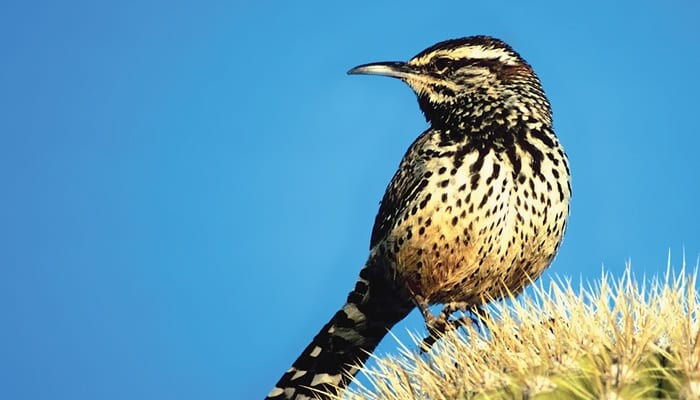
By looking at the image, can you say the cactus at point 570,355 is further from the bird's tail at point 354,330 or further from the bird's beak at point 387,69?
the bird's beak at point 387,69

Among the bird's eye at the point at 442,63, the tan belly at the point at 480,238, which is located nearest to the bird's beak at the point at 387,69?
the bird's eye at the point at 442,63

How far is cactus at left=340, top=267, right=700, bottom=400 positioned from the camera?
1.88 meters

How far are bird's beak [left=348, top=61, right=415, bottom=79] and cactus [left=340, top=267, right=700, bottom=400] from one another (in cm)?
196

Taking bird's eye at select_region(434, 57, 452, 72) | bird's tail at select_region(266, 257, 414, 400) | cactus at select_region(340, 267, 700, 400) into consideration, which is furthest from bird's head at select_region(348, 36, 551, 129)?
cactus at select_region(340, 267, 700, 400)

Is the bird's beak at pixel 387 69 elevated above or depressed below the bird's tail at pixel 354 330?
above

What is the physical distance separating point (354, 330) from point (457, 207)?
2.39 ft

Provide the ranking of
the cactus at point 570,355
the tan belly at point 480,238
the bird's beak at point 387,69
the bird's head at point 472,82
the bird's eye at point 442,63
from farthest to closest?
the bird's beak at point 387,69 → the bird's eye at point 442,63 → the bird's head at point 472,82 → the tan belly at point 480,238 → the cactus at point 570,355

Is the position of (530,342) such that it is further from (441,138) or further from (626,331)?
(441,138)

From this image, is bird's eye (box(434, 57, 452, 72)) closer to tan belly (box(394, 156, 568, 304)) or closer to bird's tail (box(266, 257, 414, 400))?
tan belly (box(394, 156, 568, 304))

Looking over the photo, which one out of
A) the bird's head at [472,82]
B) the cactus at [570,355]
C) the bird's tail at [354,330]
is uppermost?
the bird's head at [472,82]

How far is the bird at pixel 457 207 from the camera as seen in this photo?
357 cm

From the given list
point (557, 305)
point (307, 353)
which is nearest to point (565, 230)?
point (307, 353)

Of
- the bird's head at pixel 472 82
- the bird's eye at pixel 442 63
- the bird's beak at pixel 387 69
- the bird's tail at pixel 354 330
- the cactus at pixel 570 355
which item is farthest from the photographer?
the bird's beak at pixel 387 69

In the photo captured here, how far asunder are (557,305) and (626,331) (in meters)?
0.28
